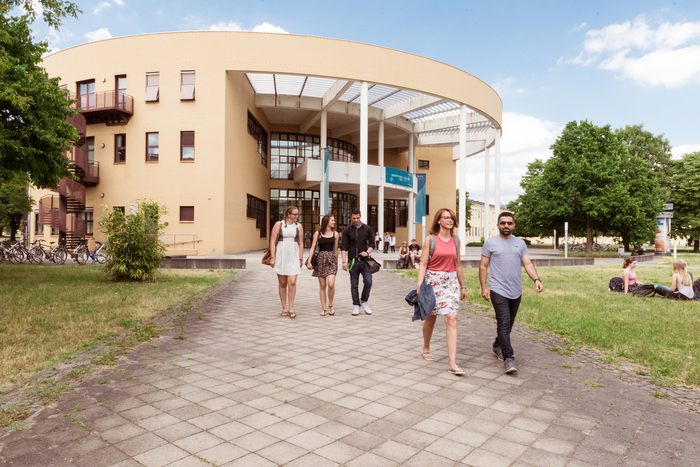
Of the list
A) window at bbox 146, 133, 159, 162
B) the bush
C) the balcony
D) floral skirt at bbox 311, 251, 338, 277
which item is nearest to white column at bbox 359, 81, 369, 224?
window at bbox 146, 133, 159, 162

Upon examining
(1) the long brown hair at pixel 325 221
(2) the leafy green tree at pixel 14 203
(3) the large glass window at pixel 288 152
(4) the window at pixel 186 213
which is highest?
(3) the large glass window at pixel 288 152

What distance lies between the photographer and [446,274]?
4871mm

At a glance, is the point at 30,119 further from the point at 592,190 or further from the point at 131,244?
the point at 592,190

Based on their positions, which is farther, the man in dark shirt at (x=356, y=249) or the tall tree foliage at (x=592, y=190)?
the tall tree foliage at (x=592, y=190)

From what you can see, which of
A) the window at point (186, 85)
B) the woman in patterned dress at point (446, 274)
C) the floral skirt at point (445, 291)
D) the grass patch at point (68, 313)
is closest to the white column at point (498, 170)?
the window at point (186, 85)

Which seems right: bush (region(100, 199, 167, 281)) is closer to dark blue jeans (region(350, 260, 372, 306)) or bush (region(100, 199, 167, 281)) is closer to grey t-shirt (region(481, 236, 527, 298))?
dark blue jeans (region(350, 260, 372, 306))

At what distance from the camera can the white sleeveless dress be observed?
24.7 ft

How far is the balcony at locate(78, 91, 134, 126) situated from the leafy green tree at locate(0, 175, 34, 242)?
17.0 ft

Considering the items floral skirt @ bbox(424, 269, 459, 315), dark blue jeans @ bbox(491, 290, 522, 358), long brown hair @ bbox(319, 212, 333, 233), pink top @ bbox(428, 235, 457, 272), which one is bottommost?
dark blue jeans @ bbox(491, 290, 522, 358)

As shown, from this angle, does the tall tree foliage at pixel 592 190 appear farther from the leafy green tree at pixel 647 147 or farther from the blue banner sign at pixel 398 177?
the leafy green tree at pixel 647 147

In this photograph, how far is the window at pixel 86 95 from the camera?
1032 inches

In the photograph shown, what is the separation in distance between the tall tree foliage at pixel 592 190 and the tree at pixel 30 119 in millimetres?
30352

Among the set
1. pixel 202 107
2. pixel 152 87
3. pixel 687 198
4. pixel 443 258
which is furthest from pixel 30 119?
pixel 687 198

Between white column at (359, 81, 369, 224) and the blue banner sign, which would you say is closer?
white column at (359, 81, 369, 224)
